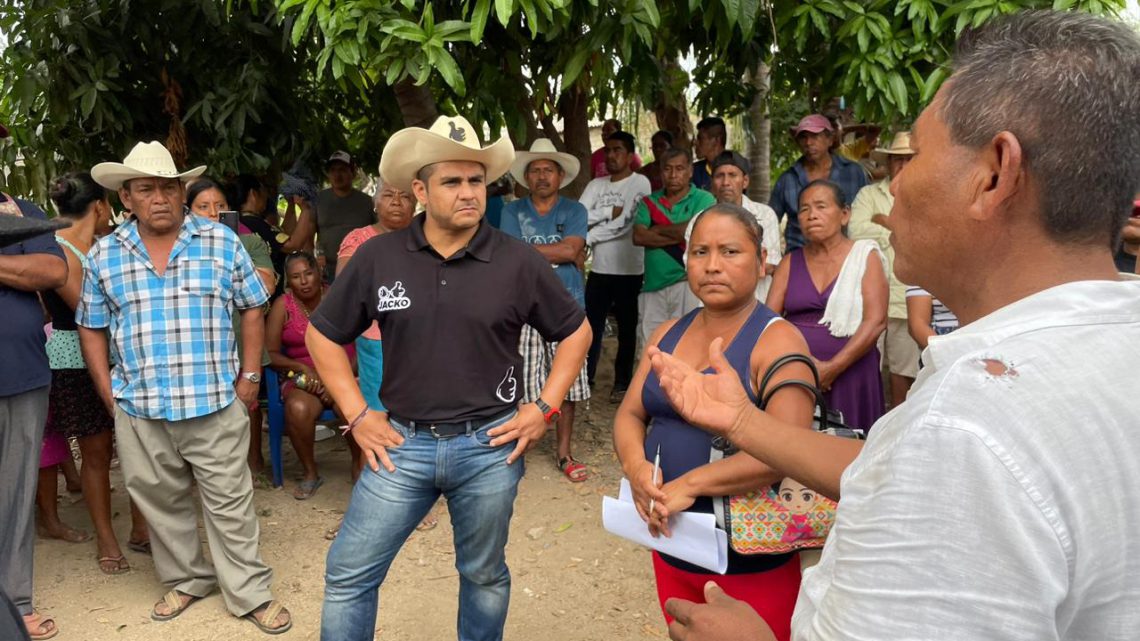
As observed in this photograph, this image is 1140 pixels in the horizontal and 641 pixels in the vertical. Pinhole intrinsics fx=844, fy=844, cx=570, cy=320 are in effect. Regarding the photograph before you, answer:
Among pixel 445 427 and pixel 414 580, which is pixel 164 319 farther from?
pixel 414 580

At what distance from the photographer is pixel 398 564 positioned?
171 inches

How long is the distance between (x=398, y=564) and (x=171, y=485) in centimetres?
117

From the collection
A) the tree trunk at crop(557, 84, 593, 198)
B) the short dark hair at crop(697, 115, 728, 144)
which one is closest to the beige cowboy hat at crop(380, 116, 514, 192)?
the short dark hair at crop(697, 115, 728, 144)

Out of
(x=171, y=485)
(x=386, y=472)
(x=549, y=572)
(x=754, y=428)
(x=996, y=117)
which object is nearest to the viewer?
(x=996, y=117)

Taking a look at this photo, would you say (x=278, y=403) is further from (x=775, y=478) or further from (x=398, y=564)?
(x=775, y=478)

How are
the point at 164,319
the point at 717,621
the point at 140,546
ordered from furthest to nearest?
the point at 140,546 < the point at 164,319 < the point at 717,621

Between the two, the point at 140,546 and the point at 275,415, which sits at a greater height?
the point at 275,415

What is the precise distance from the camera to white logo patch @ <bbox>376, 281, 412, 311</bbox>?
9.12 feet

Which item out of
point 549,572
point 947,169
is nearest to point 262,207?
point 549,572

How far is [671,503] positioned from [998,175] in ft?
4.84

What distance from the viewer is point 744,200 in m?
5.64

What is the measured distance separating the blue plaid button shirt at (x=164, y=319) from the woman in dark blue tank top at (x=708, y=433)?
2041 millimetres

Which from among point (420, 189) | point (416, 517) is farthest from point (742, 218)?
point (416, 517)

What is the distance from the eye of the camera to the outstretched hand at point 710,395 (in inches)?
67.0
